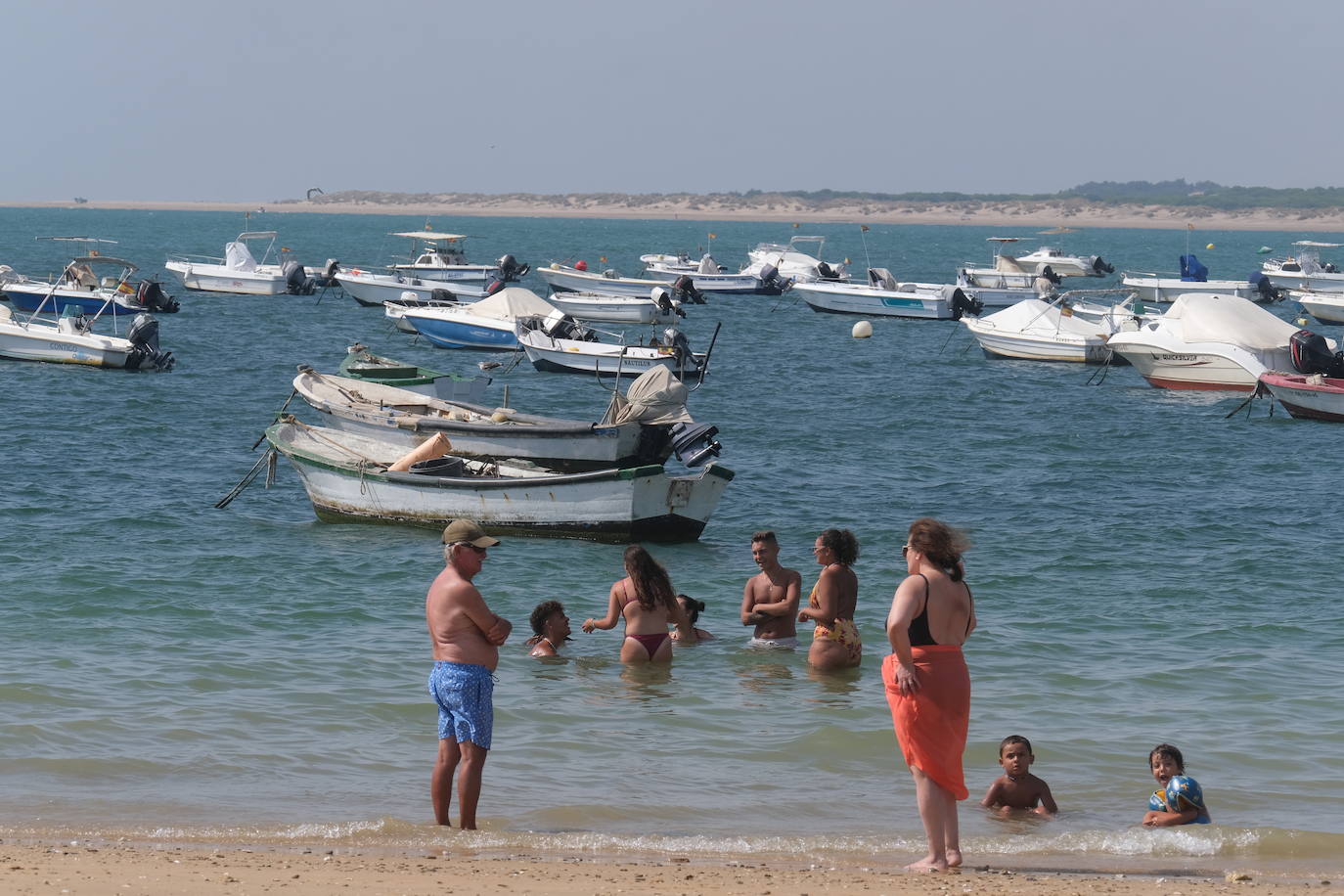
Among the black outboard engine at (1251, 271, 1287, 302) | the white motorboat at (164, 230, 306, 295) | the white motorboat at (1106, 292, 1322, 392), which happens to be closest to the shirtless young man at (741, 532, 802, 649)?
the white motorboat at (1106, 292, 1322, 392)

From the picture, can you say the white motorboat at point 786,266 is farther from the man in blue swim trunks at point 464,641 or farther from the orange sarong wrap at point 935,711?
the orange sarong wrap at point 935,711

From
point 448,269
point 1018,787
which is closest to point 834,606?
point 1018,787

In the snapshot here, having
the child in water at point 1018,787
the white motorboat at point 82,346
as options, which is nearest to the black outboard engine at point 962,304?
the white motorboat at point 82,346

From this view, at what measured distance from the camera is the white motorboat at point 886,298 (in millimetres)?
54375

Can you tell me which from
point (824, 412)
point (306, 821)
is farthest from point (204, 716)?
point (824, 412)

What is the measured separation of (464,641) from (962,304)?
47860 millimetres

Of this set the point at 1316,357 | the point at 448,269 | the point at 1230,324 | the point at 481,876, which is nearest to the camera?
the point at 481,876

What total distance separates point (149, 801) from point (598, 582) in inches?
277

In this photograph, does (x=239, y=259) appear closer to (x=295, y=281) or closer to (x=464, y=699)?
(x=295, y=281)

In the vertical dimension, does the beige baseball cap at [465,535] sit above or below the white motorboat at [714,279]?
above

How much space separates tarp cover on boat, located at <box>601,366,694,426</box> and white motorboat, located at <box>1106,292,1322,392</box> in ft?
62.3

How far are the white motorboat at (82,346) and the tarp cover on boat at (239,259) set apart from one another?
25.9 m

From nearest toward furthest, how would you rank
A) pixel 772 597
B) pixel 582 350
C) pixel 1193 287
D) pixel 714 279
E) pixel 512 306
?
pixel 772 597 → pixel 582 350 → pixel 512 306 → pixel 1193 287 → pixel 714 279

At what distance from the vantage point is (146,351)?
3512 cm
